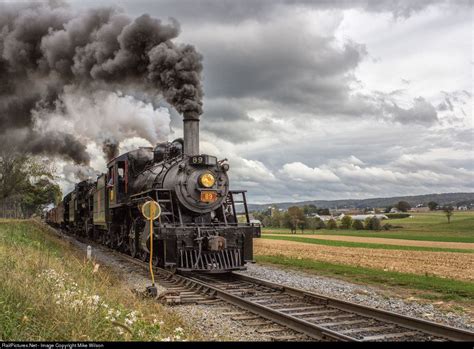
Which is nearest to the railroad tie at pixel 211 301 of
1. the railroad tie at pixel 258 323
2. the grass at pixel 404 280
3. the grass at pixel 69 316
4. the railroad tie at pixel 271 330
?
the grass at pixel 69 316

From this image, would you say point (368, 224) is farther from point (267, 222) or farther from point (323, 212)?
point (323, 212)

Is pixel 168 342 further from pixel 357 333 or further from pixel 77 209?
pixel 77 209

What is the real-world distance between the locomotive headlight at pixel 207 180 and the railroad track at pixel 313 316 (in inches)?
115

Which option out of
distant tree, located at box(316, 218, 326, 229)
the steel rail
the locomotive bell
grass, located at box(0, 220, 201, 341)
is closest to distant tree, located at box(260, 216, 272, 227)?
distant tree, located at box(316, 218, 326, 229)

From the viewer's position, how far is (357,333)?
6.79 m

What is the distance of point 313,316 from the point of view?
25.8 ft

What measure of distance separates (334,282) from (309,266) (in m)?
3.72

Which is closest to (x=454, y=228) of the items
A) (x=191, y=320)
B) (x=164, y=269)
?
(x=164, y=269)

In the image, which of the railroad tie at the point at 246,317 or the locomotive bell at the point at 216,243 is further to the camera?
the locomotive bell at the point at 216,243

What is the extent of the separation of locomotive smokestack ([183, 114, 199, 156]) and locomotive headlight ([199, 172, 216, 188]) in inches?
38.8

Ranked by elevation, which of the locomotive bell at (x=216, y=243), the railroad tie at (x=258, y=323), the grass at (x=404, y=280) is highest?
the locomotive bell at (x=216, y=243)

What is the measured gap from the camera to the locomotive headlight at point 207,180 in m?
13.1

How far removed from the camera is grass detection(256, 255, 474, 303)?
1065cm

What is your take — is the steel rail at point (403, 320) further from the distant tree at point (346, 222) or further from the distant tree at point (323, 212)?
the distant tree at point (323, 212)
